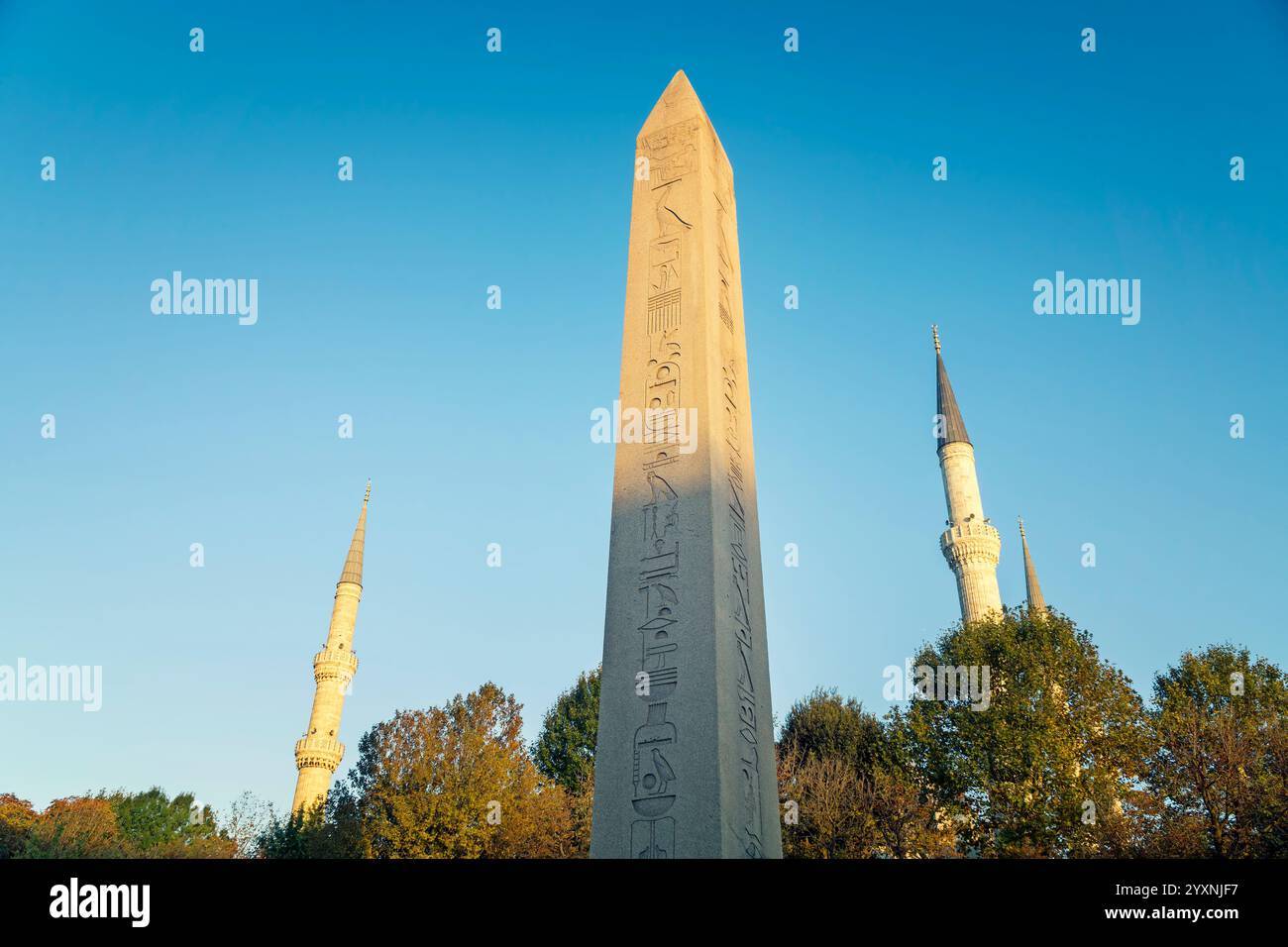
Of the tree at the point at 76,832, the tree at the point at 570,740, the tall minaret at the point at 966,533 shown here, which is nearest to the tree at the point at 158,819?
the tree at the point at 76,832

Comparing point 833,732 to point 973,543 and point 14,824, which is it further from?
point 14,824

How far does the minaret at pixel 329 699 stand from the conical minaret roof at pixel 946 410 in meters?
29.8

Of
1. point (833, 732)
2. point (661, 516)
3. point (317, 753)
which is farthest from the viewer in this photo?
point (317, 753)

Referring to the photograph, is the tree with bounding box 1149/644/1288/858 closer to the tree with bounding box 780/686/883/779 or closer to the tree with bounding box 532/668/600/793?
the tree with bounding box 780/686/883/779

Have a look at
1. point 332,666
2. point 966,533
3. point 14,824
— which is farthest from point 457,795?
point 14,824

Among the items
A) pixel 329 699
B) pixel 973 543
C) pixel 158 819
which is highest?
pixel 973 543

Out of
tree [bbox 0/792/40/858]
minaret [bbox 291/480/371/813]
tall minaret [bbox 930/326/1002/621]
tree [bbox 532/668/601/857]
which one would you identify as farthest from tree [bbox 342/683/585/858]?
tall minaret [bbox 930/326/1002/621]

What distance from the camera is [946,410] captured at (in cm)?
4444

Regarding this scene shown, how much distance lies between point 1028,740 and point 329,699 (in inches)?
1201

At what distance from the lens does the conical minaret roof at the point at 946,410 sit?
136 ft
